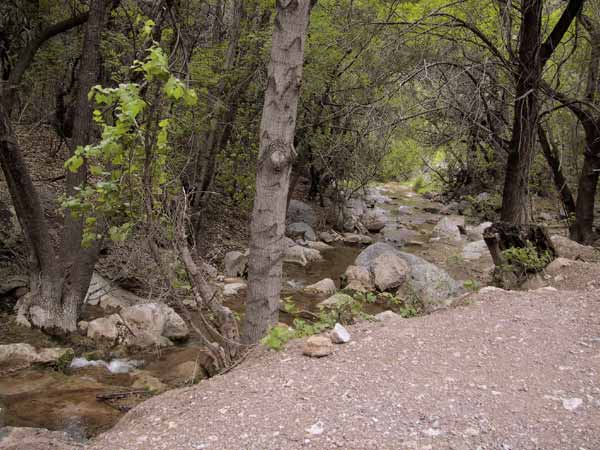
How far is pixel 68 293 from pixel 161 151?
13.0 feet

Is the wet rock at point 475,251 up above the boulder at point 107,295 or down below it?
above

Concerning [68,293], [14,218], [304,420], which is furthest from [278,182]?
[14,218]

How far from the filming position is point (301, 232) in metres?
14.6

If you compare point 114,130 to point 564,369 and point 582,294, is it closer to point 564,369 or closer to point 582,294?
point 564,369

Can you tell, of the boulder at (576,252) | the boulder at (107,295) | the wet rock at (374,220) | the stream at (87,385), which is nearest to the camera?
the stream at (87,385)

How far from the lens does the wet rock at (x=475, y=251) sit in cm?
1187

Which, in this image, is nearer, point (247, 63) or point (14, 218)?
point (14, 218)

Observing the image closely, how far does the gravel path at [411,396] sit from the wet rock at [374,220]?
13349 mm

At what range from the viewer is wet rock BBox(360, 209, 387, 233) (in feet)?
57.0

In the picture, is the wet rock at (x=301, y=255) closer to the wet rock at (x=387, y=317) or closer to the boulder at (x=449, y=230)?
the boulder at (x=449, y=230)

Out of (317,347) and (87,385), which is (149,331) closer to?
(87,385)

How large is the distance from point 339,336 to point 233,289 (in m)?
5.84

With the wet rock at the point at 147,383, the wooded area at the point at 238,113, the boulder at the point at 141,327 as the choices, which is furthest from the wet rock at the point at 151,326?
the wet rock at the point at 147,383

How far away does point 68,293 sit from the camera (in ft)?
21.8
